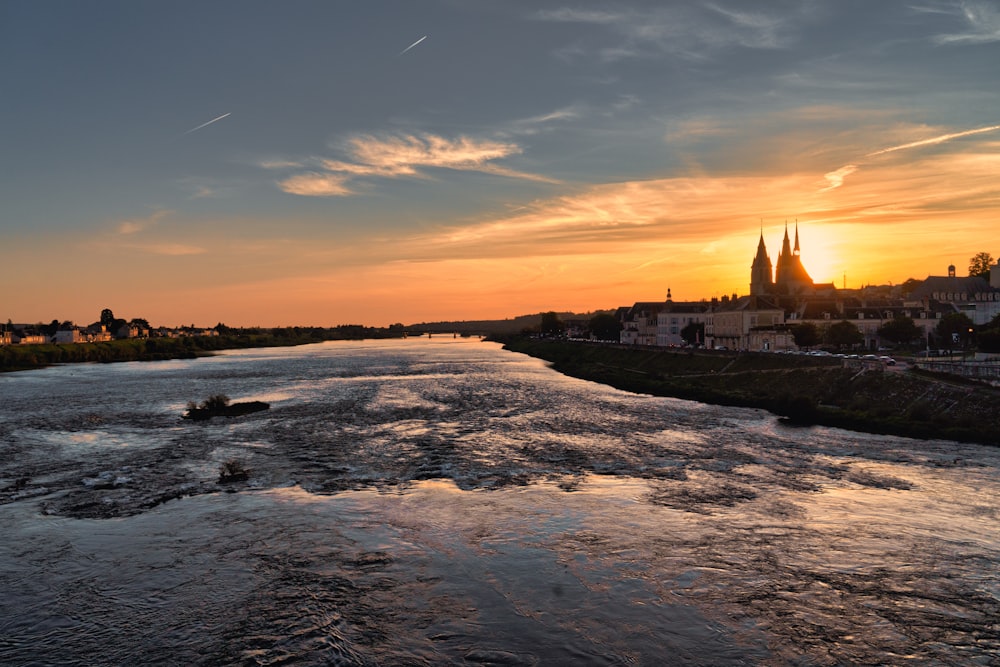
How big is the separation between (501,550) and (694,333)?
437 ft

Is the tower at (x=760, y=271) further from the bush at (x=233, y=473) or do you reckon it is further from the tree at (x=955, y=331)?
the bush at (x=233, y=473)

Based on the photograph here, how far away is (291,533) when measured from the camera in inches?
953

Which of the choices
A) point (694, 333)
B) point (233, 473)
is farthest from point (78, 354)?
point (233, 473)

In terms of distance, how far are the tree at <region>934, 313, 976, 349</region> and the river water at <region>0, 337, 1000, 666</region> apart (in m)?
72.8

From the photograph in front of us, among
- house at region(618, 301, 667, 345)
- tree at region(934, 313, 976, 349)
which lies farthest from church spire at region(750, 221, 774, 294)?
tree at region(934, 313, 976, 349)

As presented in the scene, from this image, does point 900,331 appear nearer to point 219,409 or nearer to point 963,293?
point 963,293

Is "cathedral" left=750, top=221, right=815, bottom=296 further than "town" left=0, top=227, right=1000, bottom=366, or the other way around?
"cathedral" left=750, top=221, right=815, bottom=296

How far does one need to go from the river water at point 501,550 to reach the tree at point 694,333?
104 m

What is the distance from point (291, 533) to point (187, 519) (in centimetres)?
499

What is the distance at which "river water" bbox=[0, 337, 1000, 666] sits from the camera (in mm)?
16156

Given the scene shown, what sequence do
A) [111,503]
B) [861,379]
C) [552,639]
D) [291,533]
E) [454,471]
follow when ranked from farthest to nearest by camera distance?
[861,379] < [454,471] < [111,503] < [291,533] < [552,639]

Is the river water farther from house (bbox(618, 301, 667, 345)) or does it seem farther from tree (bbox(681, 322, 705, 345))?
house (bbox(618, 301, 667, 345))

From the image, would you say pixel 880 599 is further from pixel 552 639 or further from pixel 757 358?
pixel 757 358

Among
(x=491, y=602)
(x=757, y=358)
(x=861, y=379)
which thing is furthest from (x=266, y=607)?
(x=757, y=358)
